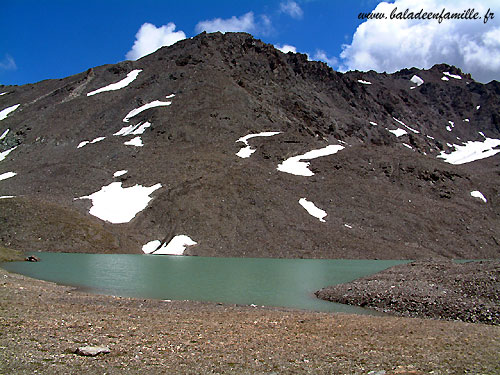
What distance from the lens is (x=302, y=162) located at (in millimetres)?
80250

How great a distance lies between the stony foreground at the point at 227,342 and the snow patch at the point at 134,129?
7554 cm

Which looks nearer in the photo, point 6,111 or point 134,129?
point 134,129

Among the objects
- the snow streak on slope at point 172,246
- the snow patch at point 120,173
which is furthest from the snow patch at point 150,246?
the snow patch at point 120,173

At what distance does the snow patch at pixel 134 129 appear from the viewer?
92225mm

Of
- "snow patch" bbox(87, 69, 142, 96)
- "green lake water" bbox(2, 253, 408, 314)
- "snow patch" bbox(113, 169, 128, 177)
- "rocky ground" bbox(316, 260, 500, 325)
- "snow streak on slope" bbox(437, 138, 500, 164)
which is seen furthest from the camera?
"snow streak on slope" bbox(437, 138, 500, 164)

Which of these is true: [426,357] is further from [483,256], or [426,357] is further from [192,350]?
[483,256]

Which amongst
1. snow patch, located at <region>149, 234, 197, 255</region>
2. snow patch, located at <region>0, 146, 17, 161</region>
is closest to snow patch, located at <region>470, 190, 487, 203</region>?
snow patch, located at <region>149, 234, 197, 255</region>

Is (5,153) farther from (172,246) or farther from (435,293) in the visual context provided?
(435,293)

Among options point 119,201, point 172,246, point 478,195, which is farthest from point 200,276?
point 478,195

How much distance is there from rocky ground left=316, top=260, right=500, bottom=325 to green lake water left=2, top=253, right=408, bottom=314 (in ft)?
5.40

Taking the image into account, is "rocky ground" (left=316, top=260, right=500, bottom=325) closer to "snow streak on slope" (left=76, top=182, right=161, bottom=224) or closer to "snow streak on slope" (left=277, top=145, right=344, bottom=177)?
"snow streak on slope" (left=76, top=182, right=161, bottom=224)

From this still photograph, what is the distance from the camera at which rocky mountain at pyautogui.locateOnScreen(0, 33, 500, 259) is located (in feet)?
188

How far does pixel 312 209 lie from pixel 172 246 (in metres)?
23.1

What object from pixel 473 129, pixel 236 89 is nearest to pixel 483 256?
pixel 236 89
